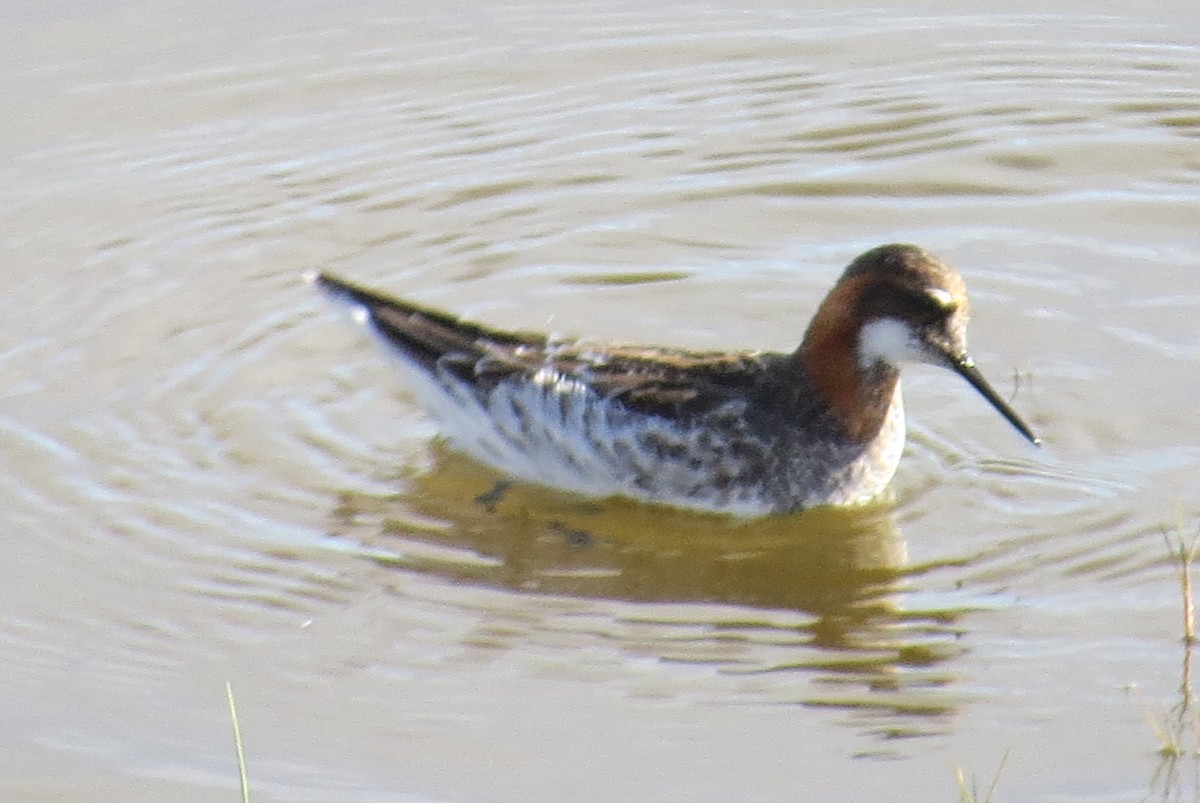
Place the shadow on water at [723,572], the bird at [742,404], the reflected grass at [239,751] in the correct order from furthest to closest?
the bird at [742,404] < the shadow on water at [723,572] < the reflected grass at [239,751]

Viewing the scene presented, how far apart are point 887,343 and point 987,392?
1.61 ft

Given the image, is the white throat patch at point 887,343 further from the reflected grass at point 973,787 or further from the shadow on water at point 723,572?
the reflected grass at point 973,787

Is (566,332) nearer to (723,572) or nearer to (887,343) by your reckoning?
(887,343)

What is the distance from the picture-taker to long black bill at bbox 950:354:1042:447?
Result: 8.32 m

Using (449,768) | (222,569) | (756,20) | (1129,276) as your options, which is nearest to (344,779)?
(449,768)

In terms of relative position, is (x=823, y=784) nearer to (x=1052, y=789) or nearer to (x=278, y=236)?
(x=1052, y=789)

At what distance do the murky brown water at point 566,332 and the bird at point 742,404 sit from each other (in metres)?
0.16

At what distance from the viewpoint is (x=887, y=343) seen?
8672 mm

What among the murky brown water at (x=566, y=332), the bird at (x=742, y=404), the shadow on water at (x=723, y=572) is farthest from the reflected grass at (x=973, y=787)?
the bird at (x=742, y=404)

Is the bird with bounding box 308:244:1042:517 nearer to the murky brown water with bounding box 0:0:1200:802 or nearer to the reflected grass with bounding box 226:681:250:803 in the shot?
the murky brown water with bounding box 0:0:1200:802

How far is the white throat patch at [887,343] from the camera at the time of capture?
8.59 metres

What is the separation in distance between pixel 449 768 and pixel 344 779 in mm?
313

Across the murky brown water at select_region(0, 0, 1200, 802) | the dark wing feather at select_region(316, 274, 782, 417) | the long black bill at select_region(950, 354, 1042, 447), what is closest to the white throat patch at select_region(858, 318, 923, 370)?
the long black bill at select_region(950, 354, 1042, 447)

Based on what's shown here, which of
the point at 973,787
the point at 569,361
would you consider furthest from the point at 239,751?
the point at 569,361
